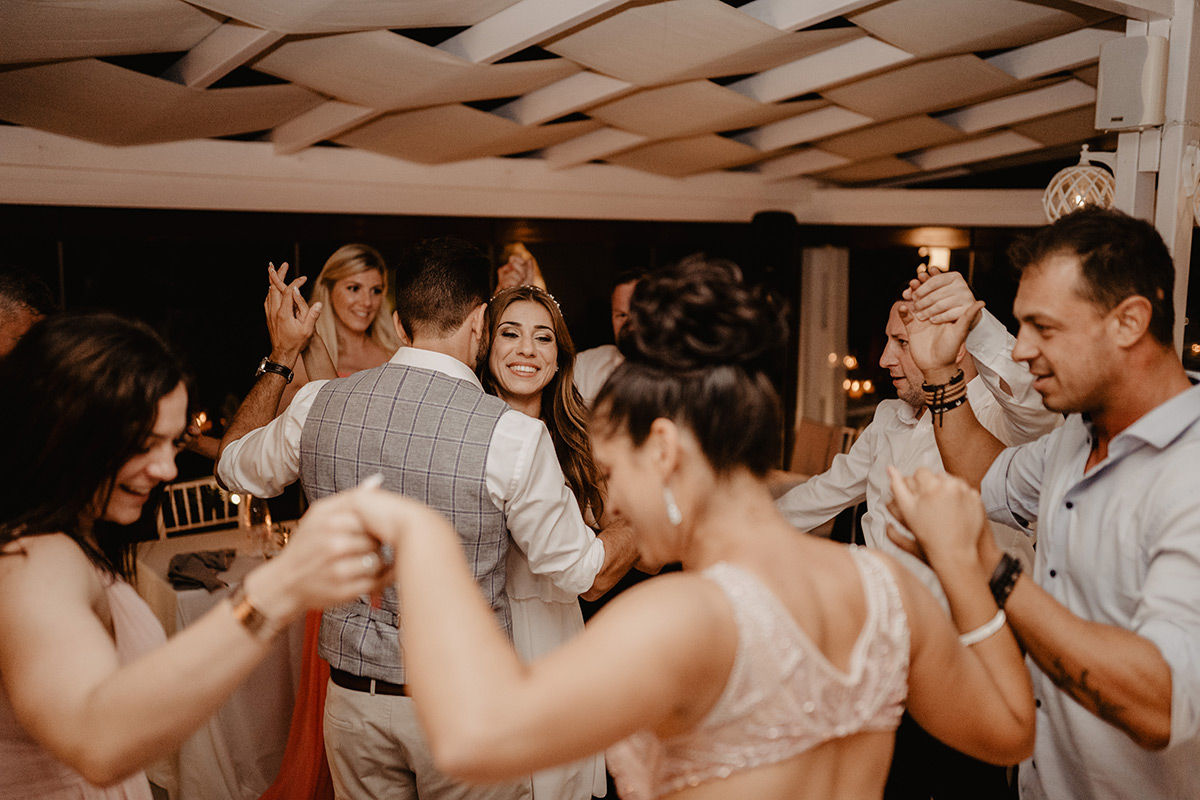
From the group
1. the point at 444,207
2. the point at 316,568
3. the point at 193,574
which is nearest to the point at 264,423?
the point at 193,574

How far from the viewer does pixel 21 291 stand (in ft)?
8.82

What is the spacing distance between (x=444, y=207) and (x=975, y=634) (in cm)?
406

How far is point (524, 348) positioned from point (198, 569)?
137cm

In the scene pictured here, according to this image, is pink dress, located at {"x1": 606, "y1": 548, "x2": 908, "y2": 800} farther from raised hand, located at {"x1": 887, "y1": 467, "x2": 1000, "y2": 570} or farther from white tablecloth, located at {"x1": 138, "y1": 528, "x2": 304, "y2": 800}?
white tablecloth, located at {"x1": 138, "y1": 528, "x2": 304, "y2": 800}

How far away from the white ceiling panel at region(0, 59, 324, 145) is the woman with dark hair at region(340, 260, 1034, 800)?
8.85 ft

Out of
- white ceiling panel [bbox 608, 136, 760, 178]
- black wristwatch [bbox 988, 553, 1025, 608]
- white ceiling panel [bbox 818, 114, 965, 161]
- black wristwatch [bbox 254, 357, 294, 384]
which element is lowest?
black wristwatch [bbox 988, 553, 1025, 608]

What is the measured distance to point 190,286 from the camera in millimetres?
4309

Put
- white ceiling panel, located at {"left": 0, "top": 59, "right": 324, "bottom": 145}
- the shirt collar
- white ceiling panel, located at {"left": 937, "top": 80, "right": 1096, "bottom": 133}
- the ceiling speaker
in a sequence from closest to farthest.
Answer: the shirt collar
the ceiling speaker
white ceiling panel, located at {"left": 0, "top": 59, "right": 324, "bottom": 145}
white ceiling panel, located at {"left": 937, "top": 80, "right": 1096, "bottom": 133}

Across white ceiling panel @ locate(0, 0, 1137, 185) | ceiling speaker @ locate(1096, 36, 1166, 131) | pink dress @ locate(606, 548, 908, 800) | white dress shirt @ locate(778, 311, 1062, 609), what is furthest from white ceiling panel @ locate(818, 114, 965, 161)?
pink dress @ locate(606, 548, 908, 800)

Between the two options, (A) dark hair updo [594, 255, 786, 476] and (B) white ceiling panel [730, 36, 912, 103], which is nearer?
(A) dark hair updo [594, 255, 786, 476]

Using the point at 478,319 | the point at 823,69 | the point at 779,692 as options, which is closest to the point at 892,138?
the point at 823,69

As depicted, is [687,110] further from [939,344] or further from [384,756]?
[384,756]

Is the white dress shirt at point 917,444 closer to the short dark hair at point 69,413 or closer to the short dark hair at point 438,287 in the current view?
the short dark hair at point 438,287

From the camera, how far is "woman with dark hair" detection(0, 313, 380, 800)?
1.00m
